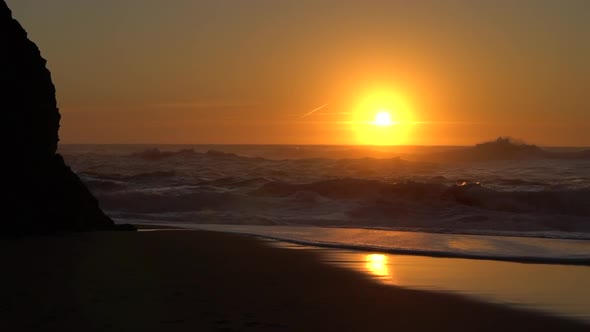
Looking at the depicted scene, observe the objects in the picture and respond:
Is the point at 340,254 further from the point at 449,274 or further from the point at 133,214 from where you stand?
the point at 133,214

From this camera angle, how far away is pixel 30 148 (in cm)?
1134

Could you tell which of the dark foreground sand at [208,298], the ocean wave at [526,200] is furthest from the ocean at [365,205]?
the dark foreground sand at [208,298]

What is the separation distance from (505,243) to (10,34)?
8830 millimetres

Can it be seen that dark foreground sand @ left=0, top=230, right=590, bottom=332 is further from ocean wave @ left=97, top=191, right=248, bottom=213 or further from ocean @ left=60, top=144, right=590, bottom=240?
ocean wave @ left=97, top=191, right=248, bottom=213

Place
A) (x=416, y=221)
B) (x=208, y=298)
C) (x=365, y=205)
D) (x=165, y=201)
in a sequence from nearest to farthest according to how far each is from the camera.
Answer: (x=208, y=298), (x=416, y=221), (x=365, y=205), (x=165, y=201)

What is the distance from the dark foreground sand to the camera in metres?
6.00

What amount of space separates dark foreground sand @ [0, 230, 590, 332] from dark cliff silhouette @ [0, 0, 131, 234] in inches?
52.7

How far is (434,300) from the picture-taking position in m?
7.21

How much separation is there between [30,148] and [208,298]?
5723 mm

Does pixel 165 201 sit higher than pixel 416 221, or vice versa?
pixel 165 201

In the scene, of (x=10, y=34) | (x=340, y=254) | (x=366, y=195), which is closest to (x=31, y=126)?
(x=10, y=34)

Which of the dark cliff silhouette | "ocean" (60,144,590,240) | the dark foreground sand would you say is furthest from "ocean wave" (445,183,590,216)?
the dark cliff silhouette

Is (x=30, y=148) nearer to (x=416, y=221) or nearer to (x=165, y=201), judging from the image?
(x=416, y=221)

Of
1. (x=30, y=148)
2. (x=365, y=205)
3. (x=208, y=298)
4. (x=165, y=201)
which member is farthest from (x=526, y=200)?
(x=208, y=298)
